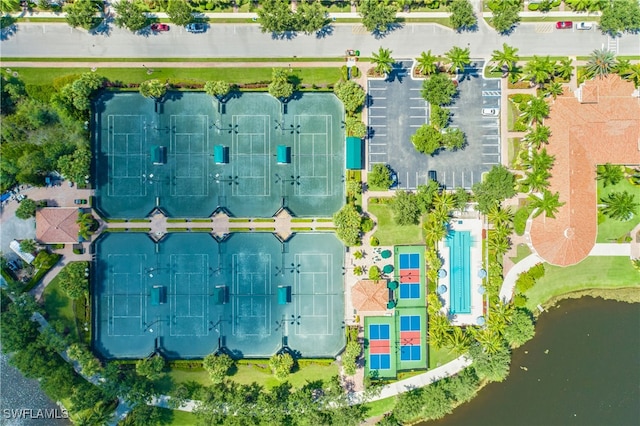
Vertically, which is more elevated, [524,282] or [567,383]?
[524,282]

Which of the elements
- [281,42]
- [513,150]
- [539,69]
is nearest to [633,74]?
[539,69]

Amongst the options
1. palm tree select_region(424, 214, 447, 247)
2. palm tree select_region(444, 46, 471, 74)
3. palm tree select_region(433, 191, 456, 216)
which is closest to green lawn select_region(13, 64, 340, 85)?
palm tree select_region(444, 46, 471, 74)

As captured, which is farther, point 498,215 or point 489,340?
point 498,215

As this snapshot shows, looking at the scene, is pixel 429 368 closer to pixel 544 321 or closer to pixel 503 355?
pixel 503 355

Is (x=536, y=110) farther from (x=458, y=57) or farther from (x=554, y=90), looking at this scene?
(x=458, y=57)

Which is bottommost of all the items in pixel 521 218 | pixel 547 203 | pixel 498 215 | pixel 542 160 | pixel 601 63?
pixel 521 218

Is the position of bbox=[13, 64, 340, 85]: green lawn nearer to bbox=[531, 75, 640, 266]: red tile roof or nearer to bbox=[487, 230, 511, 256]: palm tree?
bbox=[487, 230, 511, 256]: palm tree
